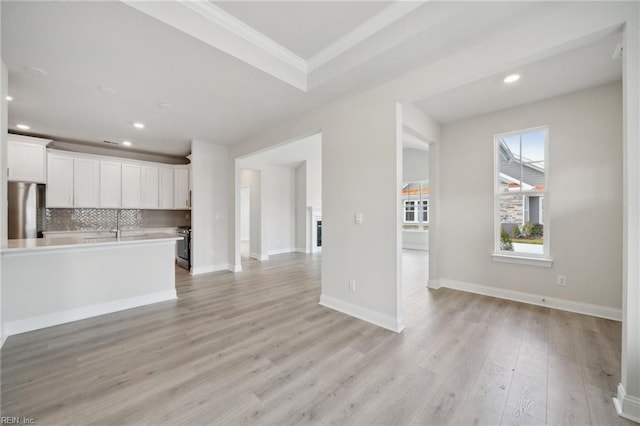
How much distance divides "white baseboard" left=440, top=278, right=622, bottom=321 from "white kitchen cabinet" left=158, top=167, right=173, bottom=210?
20.6 ft

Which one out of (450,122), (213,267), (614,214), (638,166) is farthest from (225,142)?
(614,214)

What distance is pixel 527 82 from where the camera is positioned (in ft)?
9.45

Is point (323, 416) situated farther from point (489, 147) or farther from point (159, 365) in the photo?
point (489, 147)

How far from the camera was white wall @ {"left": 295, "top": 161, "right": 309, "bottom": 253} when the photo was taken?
Answer: 809 cm

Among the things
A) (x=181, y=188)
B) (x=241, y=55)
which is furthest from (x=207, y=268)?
(x=241, y=55)

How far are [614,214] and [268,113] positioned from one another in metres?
Answer: 4.48

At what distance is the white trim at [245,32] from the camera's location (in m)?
2.09

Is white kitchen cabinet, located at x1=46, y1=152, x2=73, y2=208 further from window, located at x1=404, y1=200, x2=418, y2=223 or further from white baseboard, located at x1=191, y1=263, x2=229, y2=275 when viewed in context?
window, located at x1=404, y1=200, x2=418, y2=223

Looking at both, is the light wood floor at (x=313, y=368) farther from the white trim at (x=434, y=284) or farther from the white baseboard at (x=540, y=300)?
the white trim at (x=434, y=284)

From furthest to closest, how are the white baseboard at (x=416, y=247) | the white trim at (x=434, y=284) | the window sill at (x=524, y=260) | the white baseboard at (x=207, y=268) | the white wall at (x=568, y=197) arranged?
the white baseboard at (x=416, y=247) → the white baseboard at (x=207, y=268) → the white trim at (x=434, y=284) → the window sill at (x=524, y=260) → the white wall at (x=568, y=197)

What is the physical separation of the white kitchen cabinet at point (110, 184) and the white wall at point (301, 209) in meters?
4.66

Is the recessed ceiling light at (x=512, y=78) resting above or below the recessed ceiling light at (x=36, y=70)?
above

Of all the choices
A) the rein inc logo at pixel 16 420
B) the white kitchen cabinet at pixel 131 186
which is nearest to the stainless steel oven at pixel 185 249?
the white kitchen cabinet at pixel 131 186

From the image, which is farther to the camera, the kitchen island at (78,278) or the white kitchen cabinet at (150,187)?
the white kitchen cabinet at (150,187)
